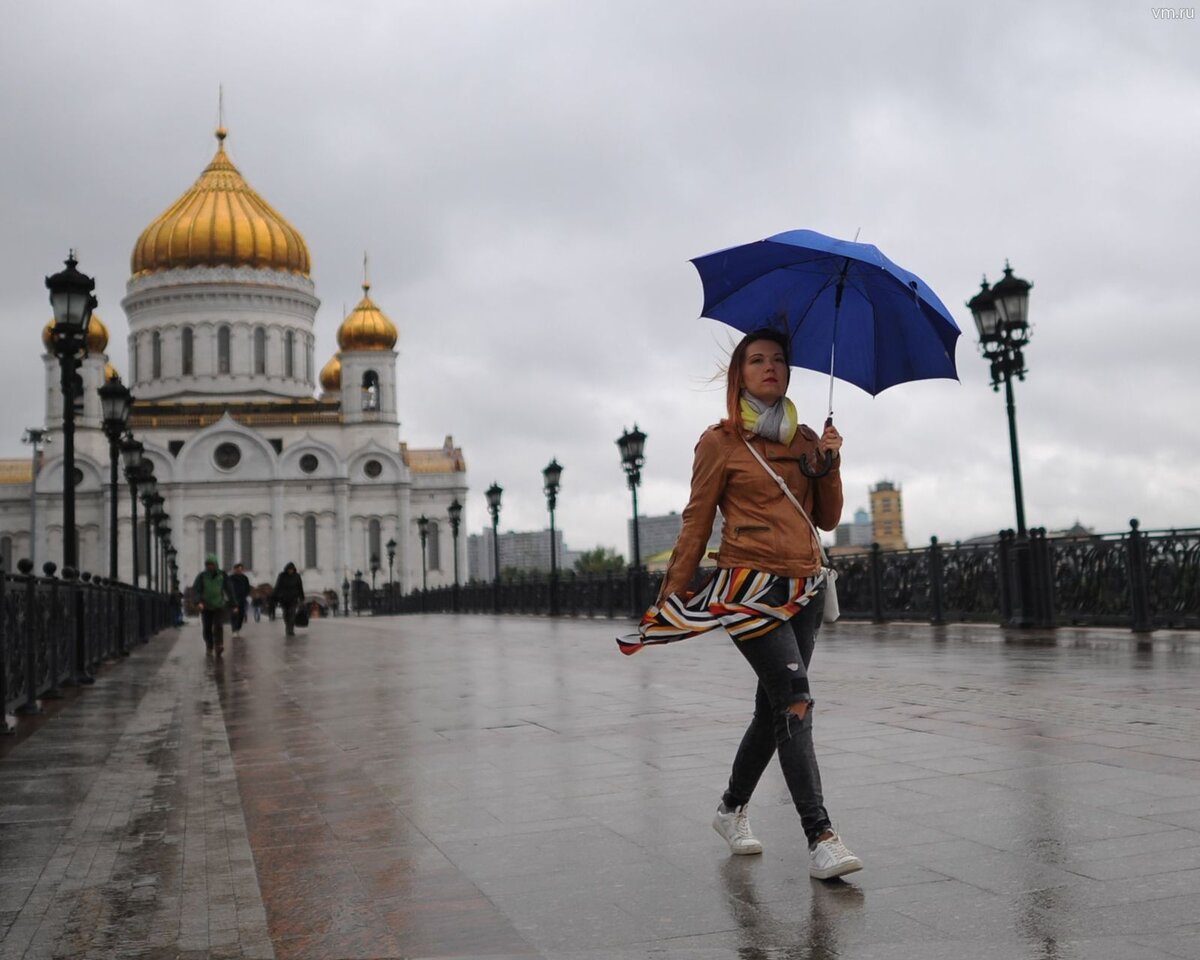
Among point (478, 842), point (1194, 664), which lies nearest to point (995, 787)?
point (478, 842)

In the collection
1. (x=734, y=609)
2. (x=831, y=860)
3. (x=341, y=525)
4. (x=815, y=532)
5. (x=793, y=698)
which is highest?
(x=341, y=525)

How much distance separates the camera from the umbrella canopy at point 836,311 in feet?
16.9

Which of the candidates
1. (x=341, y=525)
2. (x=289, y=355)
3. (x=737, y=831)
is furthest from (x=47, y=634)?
(x=289, y=355)

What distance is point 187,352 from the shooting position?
9100 cm

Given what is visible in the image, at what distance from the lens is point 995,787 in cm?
593

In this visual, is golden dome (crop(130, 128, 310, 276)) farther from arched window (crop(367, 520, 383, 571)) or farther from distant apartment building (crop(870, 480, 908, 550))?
distant apartment building (crop(870, 480, 908, 550))

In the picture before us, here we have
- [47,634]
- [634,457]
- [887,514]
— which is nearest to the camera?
[47,634]

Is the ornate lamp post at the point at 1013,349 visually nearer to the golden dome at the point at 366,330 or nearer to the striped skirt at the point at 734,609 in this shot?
the striped skirt at the point at 734,609

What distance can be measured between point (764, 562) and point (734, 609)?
20cm

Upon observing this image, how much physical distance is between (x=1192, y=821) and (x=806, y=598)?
170 cm

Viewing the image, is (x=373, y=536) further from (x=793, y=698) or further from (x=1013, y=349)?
(x=793, y=698)

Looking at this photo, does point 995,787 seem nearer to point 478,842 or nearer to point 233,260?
point 478,842

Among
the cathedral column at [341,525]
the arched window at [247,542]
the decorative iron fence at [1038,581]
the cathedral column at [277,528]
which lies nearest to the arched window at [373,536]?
A: the cathedral column at [341,525]

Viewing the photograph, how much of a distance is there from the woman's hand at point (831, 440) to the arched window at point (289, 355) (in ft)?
296
